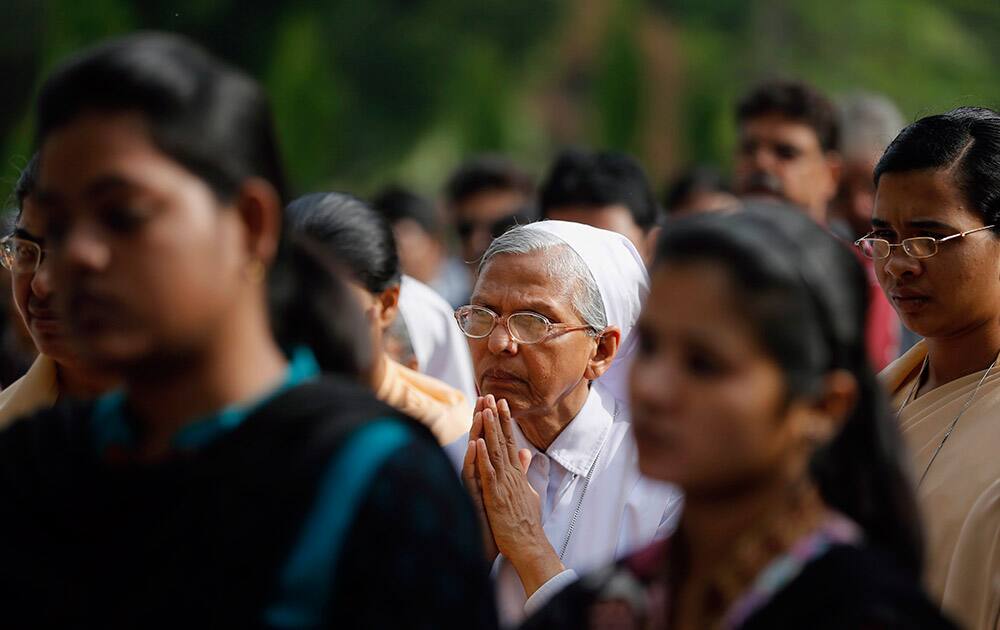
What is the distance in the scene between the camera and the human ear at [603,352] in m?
3.61

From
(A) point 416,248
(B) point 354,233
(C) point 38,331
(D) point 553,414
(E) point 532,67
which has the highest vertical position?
(B) point 354,233

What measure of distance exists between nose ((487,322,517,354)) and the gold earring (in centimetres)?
170

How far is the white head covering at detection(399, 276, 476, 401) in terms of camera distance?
16.5 ft

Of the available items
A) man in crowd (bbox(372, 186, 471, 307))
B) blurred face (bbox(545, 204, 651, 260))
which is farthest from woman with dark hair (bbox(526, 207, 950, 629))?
man in crowd (bbox(372, 186, 471, 307))

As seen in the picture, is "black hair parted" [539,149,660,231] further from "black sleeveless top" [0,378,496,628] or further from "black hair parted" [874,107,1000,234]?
"black sleeveless top" [0,378,496,628]

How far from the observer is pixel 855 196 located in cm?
657

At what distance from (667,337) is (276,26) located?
42.8 feet

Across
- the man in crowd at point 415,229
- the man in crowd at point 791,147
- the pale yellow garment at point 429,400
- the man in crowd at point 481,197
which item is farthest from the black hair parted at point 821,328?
the man in crowd at point 415,229

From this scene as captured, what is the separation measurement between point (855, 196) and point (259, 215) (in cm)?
522

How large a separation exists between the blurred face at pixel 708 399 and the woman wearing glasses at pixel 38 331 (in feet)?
6.04

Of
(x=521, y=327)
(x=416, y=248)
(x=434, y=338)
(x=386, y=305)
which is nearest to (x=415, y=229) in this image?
(x=416, y=248)

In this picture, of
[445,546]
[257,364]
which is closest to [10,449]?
[257,364]

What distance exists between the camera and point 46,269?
3330mm

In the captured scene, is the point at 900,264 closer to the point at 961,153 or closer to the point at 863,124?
the point at 961,153
